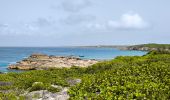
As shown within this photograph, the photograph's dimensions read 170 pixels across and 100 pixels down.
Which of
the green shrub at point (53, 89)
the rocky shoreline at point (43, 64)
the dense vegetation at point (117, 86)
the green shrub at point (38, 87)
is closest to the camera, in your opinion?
the dense vegetation at point (117, 86)

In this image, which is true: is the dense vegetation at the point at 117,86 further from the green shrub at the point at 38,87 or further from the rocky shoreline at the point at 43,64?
the rocky shoreline at the point at 43,64

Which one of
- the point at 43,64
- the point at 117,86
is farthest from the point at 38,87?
the point at 43,64

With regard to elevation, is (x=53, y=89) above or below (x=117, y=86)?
below

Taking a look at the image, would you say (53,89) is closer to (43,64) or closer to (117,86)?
(117,86)

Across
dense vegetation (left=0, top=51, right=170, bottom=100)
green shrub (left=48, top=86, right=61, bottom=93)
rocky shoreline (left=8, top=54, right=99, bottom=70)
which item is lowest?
rocky shoreline (left=8, top=54, right=99, bottom=70)

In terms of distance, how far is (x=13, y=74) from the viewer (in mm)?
32688

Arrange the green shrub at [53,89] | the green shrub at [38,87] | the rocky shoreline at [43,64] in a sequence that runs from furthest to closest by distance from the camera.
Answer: the rocky shoreline at [43,64] < the green shrub at [38,87] < the green shrub at [53,89]

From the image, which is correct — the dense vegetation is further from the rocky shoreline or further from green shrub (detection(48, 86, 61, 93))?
the rocky shoreline

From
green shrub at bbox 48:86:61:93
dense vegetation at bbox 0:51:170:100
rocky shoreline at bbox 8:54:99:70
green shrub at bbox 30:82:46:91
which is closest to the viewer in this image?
dense vegetation at bbox 0:51:170:100

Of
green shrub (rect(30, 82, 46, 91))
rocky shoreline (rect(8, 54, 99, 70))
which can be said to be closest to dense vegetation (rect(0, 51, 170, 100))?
green shrub (rect(30, 82, 46, 91))

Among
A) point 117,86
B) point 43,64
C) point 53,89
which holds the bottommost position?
point 43,64

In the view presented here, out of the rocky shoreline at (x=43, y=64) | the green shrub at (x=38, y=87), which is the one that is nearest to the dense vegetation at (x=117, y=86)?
the green shrub at (x=38, y=87)

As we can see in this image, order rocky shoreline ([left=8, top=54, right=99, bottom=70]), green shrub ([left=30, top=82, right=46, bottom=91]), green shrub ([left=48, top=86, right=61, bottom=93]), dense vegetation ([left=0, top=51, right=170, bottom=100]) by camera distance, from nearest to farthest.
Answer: dense vegetation ([left=0, top=51, right=170, bottom=100]), green shrub ([left=48, top=86, right=61, bottom=93]), green shrub ([left=30, top=82, right=46, bottom=91]), rocky shoreline ([left=8, top=54, right=99, bottom=70])

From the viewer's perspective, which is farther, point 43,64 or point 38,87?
point 43,64
